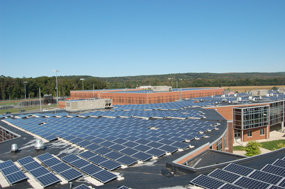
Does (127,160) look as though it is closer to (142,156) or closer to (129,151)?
(142,156)

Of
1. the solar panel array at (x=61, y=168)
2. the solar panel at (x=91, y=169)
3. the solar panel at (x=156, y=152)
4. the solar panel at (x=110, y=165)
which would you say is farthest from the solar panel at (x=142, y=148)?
the solar panel array at (x=61, y=168)

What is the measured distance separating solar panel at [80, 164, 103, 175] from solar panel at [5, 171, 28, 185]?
338 cm

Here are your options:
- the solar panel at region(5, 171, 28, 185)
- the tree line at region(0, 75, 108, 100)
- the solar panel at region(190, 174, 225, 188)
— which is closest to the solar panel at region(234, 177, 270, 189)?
the solar panel at region(190, 174, 225, 188)

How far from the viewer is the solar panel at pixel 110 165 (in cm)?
1366

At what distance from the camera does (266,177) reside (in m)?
11.1

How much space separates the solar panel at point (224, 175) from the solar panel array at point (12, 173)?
36.4ft

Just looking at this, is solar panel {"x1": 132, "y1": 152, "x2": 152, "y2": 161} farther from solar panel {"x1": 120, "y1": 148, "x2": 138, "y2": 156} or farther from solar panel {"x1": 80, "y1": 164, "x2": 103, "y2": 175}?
solar panel {"x1": 80, "y1": 164, "x2": 103, "y2": 175}

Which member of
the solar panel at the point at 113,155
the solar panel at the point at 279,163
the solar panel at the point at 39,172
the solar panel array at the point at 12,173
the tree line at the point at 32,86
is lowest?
the solar panel array at the point at 12,173

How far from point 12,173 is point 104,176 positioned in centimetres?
598

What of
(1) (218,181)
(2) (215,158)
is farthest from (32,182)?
(2) (215,158)

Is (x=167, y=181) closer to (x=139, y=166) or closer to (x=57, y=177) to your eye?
(x=139, y=166)

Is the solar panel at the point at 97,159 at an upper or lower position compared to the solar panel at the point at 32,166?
upper

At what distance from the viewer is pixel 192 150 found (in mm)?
17125

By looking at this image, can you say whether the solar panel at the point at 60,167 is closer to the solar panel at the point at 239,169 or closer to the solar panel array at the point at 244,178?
the solar panel array at the point at 244,178
